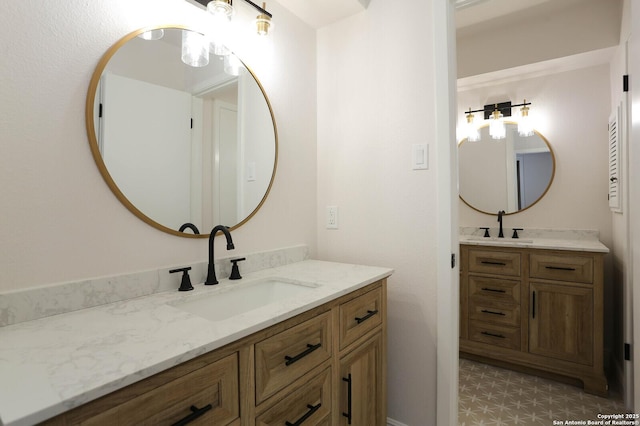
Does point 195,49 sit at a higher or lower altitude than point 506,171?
higher

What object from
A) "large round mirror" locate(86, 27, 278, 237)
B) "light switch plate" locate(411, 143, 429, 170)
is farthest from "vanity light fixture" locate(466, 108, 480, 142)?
"large round mirror" locate(86, 27, 278, 237)

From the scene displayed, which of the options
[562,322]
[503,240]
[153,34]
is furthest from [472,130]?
[153,34]

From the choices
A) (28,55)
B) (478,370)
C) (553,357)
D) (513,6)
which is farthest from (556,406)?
(28,55)

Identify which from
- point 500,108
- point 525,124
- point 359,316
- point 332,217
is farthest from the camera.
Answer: point 500,108

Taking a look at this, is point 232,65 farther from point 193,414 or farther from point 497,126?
point 497,126

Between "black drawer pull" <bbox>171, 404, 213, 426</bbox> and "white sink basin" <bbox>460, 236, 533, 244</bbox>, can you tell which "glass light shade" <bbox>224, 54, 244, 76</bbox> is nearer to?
"black drawer pull" <bbox>171, 404, 213, 426</bbox>

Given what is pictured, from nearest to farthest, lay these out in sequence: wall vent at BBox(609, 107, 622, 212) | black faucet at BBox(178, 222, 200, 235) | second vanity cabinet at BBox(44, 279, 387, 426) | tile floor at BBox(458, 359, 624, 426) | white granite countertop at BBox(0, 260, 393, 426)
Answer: white granite countertop at BBox(0, 260, 393, 426) < second vanity cabinet at BBox(44, 279, 387, 426) < black faucet at BBox(178, 222, 200, 235) < tile floor at BBox(458, 359, 624, 426) < wall vent at BBox(609, 107, 622, 212)

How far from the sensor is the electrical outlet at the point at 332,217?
1.96 m

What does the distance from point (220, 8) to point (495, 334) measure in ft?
9.19

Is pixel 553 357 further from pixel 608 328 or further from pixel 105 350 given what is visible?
pixel 105 350

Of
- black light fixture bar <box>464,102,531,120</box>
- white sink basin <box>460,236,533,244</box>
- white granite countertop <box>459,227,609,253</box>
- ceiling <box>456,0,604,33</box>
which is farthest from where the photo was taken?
black light fixture bar <box>464,102,531,120</box>

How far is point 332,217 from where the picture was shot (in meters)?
1.97

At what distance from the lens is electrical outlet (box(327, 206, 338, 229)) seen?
1.96 meters

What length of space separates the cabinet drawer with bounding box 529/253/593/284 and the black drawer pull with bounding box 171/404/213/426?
2481mm
